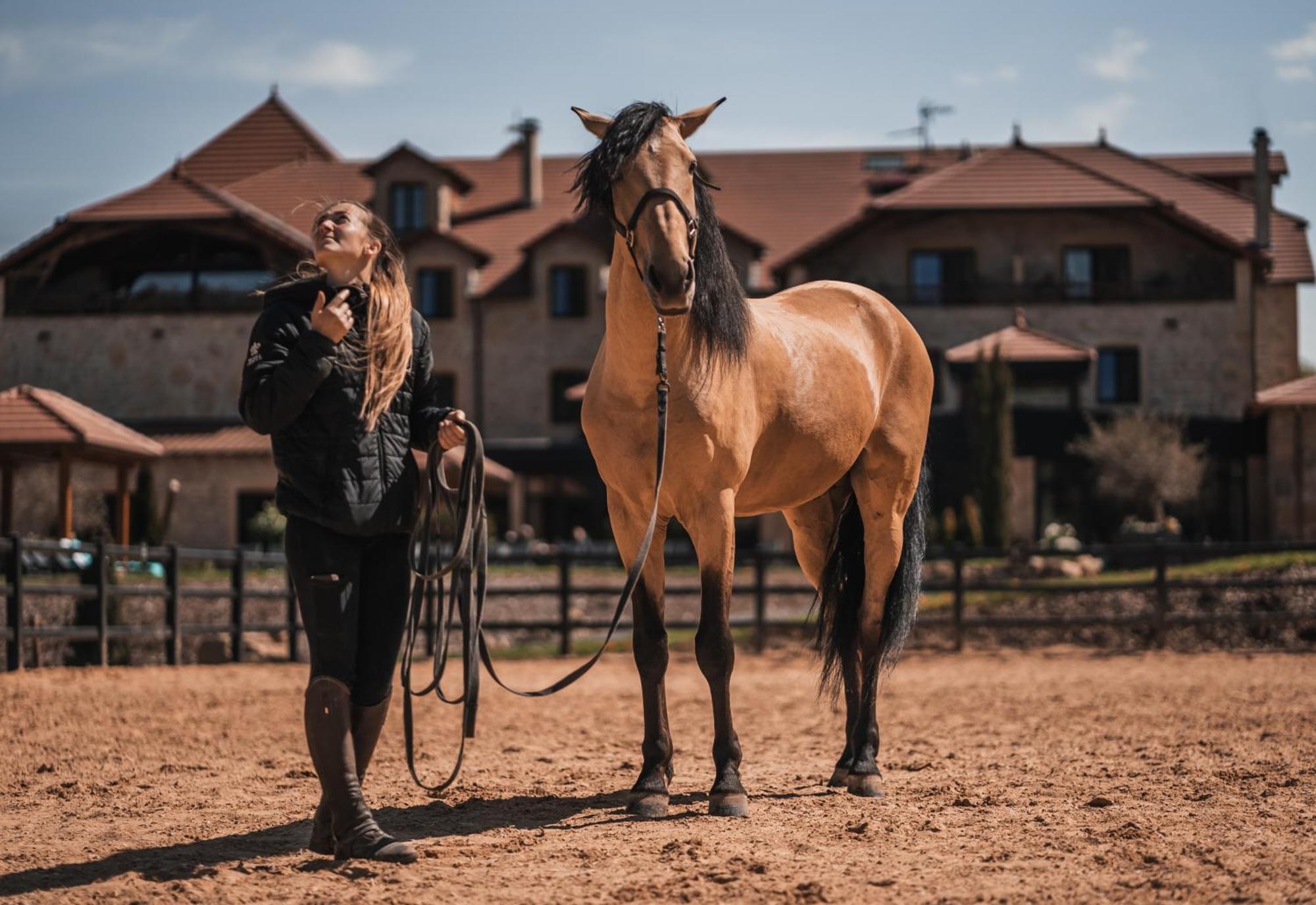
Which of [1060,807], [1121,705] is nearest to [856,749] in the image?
[1060,807]

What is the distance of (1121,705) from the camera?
30.7 feet

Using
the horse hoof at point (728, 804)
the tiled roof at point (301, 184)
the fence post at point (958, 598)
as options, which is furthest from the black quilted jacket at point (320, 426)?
the tiled roof at point (301, 184)

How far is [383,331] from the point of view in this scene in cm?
420

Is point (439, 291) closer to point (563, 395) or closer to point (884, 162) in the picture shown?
point (563, 395)

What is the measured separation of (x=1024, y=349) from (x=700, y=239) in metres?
25.9


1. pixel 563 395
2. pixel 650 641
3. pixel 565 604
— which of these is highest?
pixel 563 395

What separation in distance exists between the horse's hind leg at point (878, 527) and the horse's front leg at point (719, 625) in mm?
1028

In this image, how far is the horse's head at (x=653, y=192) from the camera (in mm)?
4473

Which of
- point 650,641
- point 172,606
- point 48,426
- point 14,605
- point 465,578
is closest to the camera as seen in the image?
point 465,578

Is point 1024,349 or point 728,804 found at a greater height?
point 1024,349

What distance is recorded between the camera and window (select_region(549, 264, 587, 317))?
1321 inches

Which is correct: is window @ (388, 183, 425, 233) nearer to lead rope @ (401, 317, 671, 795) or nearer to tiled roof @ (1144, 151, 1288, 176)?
tiled roof @ (1144, 151, 1288, 176)

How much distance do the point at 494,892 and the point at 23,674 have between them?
819 cm

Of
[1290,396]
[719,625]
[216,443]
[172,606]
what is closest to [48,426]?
[172,606]
